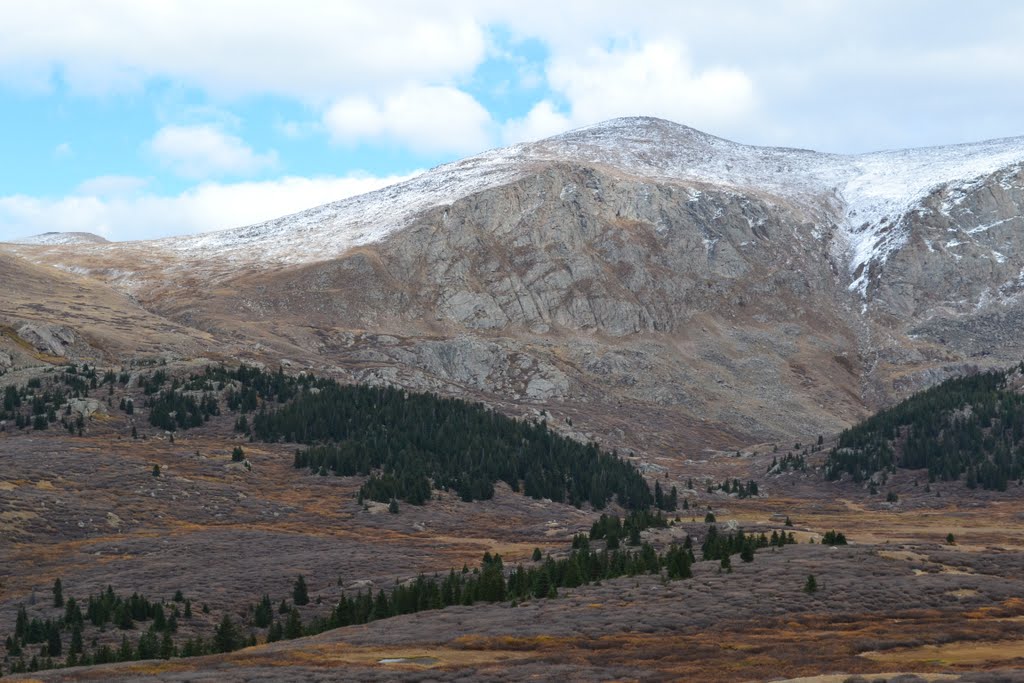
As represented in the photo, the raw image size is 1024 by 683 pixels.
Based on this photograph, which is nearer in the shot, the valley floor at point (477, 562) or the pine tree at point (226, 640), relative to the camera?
the valley floor at point (477, 562)

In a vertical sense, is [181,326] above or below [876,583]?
above

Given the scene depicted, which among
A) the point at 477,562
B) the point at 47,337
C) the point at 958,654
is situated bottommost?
the point at 477,562

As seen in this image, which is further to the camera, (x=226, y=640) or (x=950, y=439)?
(x=950, y=439)

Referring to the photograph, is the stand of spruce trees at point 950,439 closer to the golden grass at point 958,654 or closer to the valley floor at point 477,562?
the valley floor at point 477,562

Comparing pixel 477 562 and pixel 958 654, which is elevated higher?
pixel 958 654

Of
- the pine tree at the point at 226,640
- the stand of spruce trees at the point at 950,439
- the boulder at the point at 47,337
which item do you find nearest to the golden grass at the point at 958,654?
the pine tree at the point at 226,640

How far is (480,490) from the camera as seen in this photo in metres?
127

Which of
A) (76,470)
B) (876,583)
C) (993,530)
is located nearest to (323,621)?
(876,583)

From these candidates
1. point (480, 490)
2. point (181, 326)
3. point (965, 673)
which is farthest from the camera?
point (181, 326)

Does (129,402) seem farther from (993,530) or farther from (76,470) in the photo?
(993,530)

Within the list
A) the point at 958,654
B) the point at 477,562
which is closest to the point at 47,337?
the point at 477,562

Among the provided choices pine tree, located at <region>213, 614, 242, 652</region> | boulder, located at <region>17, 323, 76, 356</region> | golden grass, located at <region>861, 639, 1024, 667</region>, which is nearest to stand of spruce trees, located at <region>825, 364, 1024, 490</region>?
golden grass, located at <region>861, 639, 1024, 667</region>

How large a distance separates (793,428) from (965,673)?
522 feet

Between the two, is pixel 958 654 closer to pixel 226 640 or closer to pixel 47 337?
pixel 226 640
